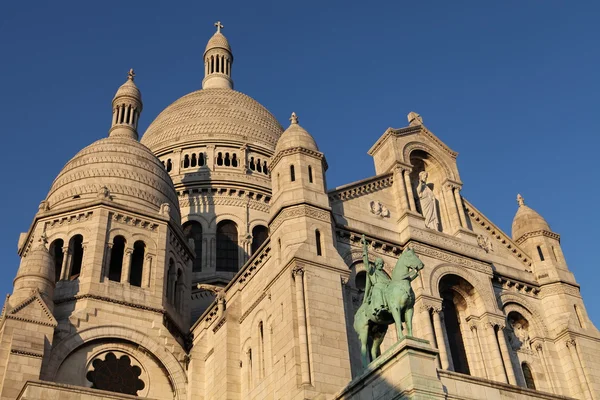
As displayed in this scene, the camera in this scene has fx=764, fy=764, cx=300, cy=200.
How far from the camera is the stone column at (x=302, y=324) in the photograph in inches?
899

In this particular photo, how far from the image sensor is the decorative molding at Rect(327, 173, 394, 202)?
29172 millimetres

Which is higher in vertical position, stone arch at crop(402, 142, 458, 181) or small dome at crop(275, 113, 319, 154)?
stone arch at crop(402, 142, 458, 181)

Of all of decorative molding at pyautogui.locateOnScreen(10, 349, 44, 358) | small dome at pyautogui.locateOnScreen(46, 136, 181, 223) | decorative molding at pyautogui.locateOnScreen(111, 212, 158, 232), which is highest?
small dome at pyautogui.locateOnScreen(46, 136, 181, 223)

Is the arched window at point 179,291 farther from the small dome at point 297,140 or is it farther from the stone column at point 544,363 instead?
the stone column at point 544,363

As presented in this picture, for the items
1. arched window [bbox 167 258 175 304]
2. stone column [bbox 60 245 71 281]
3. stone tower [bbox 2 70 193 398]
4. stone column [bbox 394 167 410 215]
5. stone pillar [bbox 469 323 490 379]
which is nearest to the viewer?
stone pillar [bbox 469 323 490 379]

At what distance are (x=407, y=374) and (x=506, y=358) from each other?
1126 centimetres

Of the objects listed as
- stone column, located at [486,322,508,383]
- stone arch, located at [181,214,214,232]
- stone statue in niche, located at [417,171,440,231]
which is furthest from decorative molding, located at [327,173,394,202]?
stone arch, located at [181,214,214,232]

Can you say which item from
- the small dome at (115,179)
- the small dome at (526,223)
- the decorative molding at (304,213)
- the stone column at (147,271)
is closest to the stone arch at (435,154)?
the small dome at (526,223)

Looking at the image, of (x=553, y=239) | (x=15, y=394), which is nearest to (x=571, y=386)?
(x=553, y=239)

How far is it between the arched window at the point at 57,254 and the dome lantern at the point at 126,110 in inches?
477

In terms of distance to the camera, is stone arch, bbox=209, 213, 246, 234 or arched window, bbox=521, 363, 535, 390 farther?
stone arch, bbox=209, 213, 246, 234

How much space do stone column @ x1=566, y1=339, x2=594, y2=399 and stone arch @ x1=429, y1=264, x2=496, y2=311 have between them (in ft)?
11.6

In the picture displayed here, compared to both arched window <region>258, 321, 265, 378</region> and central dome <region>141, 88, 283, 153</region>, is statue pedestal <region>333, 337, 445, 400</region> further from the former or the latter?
central dome <region>141, 88, 283, 153</region>

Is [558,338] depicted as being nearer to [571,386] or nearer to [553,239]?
[571,386]
